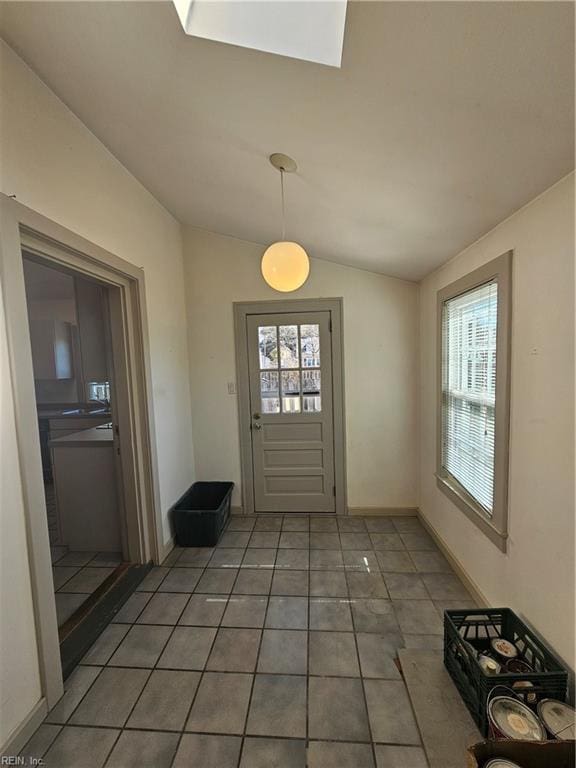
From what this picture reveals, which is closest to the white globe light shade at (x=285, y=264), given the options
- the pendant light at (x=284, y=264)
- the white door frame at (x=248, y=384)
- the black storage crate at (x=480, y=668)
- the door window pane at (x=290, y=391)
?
the pendant light at (x=284, y=264)

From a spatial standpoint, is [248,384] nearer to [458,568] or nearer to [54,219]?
[54,219]

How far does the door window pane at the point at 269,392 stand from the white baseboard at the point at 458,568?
1.64 m

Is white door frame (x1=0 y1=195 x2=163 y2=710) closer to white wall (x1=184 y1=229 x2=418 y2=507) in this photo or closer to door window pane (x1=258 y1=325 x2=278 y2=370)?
white wall (x1=184 y1=229 x2=418 y2=507)

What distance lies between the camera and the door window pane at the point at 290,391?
3113 millimetres

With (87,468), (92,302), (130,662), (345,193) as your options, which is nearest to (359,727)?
(130,662)

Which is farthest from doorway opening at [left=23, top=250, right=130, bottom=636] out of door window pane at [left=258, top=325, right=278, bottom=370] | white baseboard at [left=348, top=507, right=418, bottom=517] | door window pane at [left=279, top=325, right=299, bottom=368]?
white baseboard at [left=348, top=507, right=418, bottom=517]

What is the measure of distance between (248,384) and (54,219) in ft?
6.25

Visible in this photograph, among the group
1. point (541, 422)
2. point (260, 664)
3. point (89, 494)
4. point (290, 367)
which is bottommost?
point (260, 664)

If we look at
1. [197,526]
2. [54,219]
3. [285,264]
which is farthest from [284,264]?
[197,526]

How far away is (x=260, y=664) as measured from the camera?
1611mm

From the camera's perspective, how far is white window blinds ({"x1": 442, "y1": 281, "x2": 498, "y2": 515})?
185 centimetres

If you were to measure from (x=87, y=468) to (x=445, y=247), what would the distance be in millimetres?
2927

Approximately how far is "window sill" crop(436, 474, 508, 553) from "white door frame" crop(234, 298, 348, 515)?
90 centimetres

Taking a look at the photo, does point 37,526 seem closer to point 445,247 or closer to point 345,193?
point 345,193
